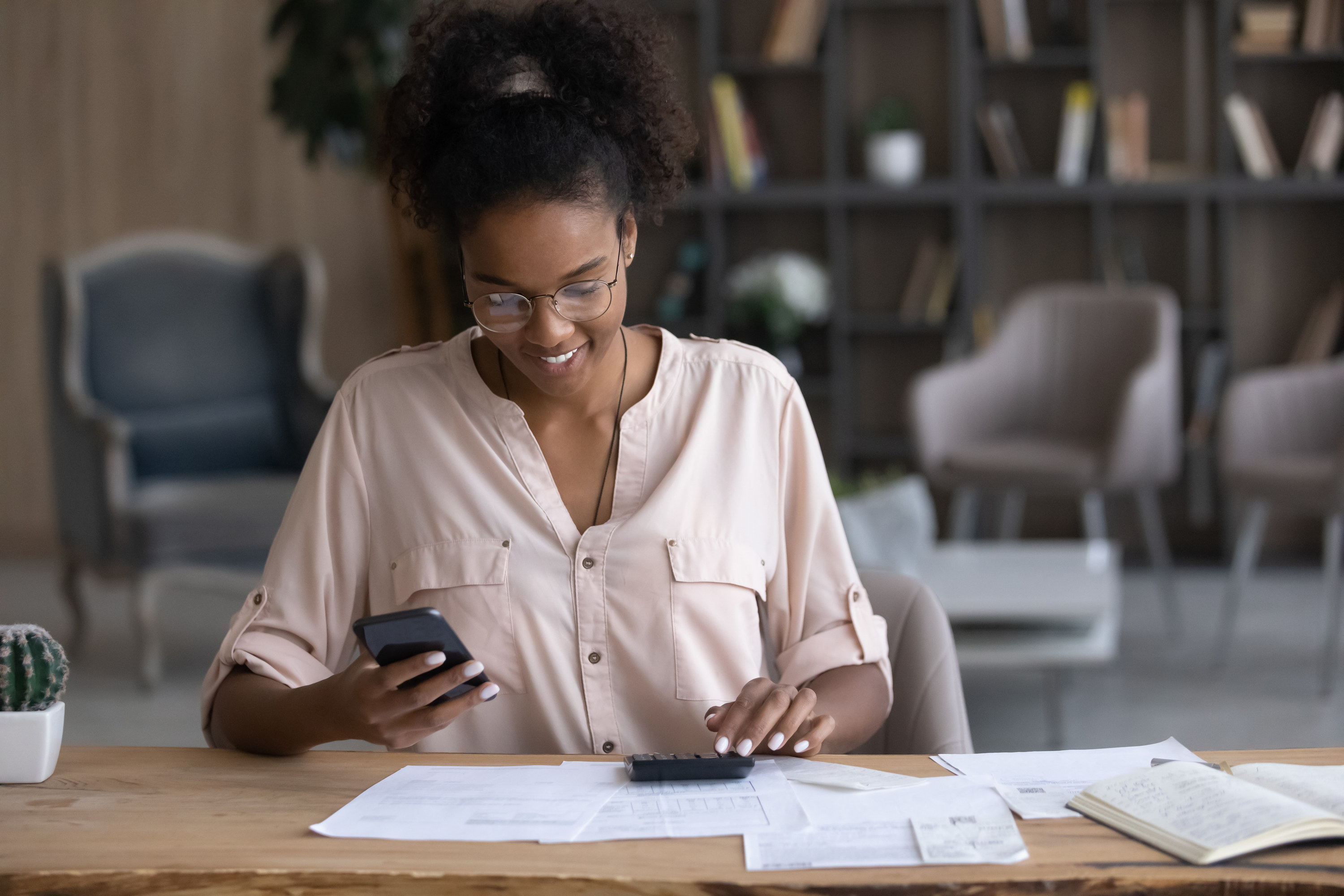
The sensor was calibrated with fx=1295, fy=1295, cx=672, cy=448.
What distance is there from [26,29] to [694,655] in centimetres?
547

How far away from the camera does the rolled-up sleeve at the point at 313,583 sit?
121 cm

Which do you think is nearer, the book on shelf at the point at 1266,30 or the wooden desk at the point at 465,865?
the wooden desk at the point at 465,865

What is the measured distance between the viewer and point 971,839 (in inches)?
34.7

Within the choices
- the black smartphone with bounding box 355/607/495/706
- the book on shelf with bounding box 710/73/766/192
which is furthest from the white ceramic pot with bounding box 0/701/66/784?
the book on shelf with bounding box 710/73/766/192

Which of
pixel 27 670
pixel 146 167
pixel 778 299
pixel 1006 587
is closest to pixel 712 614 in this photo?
pixel 27 670

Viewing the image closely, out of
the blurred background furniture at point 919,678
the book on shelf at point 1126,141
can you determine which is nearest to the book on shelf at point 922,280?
the book on shelf at point 1126,141

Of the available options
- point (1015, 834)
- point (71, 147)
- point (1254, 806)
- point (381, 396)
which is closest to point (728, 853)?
point (1015, 834)

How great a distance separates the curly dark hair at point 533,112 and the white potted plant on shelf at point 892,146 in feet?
12.4

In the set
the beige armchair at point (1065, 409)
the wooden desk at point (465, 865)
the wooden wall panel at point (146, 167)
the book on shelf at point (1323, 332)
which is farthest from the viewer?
the wooden wall panel at point (146, 167)

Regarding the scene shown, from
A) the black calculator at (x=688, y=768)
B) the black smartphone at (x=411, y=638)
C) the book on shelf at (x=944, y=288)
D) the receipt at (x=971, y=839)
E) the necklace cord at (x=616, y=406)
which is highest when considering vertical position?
the necklace cord at (x=616, y=406)

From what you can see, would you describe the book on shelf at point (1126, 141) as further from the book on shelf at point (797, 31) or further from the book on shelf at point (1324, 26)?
the book on shelf at point (797, 31)

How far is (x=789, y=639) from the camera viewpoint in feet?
4.36

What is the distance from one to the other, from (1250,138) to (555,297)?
430 cm

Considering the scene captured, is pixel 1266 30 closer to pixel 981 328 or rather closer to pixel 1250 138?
pixel 1250 138
